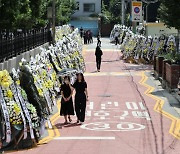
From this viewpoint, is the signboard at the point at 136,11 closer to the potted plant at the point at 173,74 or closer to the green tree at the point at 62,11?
the green tree at the point at 62,11

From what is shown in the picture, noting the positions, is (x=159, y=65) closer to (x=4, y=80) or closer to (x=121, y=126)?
(x=121, y=126)

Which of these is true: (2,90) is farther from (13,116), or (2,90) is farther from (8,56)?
(8,56)

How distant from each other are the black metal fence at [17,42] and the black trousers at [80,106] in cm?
337

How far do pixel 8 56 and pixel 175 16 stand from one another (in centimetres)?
1527

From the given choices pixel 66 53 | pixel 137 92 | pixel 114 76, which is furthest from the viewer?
pixel 114 76

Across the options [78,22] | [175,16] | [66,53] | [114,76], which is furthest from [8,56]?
[78,22]

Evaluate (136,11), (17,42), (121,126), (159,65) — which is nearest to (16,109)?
(121,126)

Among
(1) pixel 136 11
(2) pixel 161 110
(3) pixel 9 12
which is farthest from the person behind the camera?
(1) pixel 136 11

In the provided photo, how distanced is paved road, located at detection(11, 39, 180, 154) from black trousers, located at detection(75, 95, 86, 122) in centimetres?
25

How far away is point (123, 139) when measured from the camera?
12.9 m

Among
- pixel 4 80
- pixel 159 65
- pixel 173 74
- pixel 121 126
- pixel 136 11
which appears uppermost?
pixel 136 11

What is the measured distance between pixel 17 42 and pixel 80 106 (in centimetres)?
658

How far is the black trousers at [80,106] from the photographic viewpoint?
1512 cm

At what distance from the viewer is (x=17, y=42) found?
2075 centimetres
